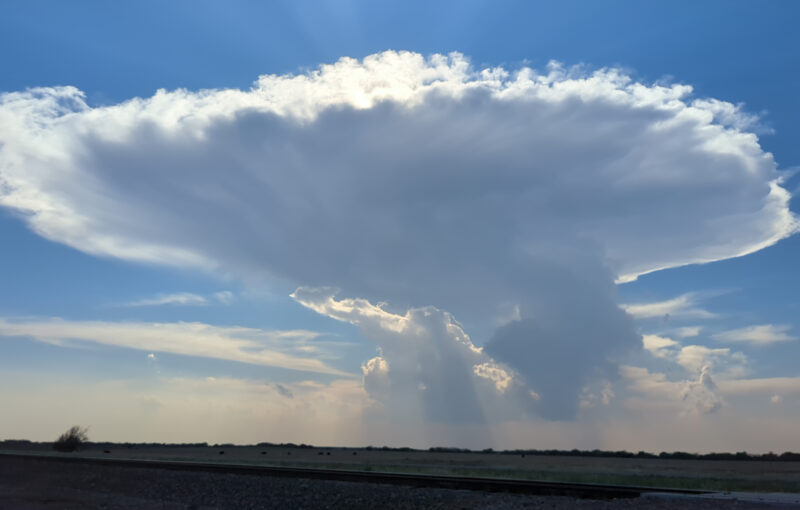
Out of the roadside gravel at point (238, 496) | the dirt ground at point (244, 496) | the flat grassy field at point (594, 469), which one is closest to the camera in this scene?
the dirt ground at point (244, 496)

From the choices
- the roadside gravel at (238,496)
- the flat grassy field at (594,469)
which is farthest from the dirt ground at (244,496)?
the flat grassy field at (594,469)

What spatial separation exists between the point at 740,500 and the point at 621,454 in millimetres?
98277

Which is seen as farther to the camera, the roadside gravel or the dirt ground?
the roadside gravel

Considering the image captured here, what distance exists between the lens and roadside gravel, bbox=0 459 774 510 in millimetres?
20938

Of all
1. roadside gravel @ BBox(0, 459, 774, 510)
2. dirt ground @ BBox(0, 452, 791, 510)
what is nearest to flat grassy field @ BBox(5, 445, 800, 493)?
dirt ground @ BBox(0, 452, 791, 510)

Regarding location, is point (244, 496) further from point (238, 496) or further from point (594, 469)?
point (594, 469)

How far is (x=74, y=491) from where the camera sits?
33.8 meters

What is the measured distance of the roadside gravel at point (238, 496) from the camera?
20.9 m

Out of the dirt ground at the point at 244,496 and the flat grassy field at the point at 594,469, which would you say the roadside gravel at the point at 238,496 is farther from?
the flat grassy field at the point at 594,469

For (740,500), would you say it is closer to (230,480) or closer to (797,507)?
(797,507)

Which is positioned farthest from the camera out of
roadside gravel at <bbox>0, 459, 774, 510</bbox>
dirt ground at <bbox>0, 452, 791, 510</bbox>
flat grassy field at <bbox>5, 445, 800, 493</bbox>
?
flat grassy field at <bbox>5, 445, 800, 493</bbox>

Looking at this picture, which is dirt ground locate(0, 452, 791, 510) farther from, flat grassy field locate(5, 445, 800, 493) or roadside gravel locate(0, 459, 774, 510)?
flat grassy field locate(5, 445, 800, 493)

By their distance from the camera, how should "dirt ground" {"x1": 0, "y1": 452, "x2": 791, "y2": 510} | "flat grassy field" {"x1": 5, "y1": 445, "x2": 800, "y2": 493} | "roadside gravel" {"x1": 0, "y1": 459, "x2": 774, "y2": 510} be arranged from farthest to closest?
"flat grassy field" {"x1": 5, "y1": 445, "x2": 800, "y2": 493}
"roadside gravel" {"x1": 0, "y1": 459, "x2": 774, "y2": 510}
"dirt ground" {"x1": 0, "y1": 452, "x2": 791, "y2": 510}

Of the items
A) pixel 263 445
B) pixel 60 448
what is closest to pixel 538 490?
pixel 60 448
